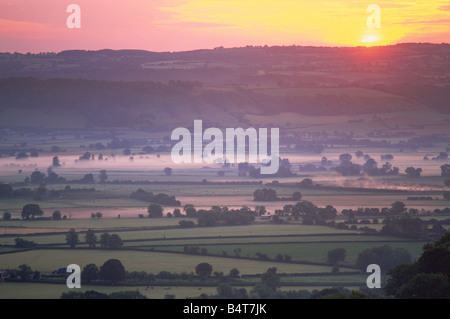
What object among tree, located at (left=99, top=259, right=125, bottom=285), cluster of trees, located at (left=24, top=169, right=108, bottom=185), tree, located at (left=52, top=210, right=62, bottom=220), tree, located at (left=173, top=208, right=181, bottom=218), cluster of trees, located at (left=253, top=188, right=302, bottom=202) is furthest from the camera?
cluster of trees, located at (left=24, top=169, right=108, bottom=185)

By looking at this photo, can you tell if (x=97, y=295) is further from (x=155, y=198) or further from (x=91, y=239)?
(x=155, y=198)

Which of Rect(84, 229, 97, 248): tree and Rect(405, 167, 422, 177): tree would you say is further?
Rect(405, 167, 422, 177): tree

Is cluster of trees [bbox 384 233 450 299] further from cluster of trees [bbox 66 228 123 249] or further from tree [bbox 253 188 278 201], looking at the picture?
tree [bbox 253 188 278 201]

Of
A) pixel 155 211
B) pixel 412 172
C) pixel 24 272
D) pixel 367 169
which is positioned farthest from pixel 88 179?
pixel 24 272

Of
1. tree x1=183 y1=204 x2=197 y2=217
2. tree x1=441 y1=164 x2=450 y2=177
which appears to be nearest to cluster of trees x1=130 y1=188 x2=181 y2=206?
tree x1=183 y1=204 x2=197 y2=217

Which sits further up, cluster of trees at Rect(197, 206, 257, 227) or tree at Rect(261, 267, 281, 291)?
cluster of trees at Rect(197, 206, 257, 227)
